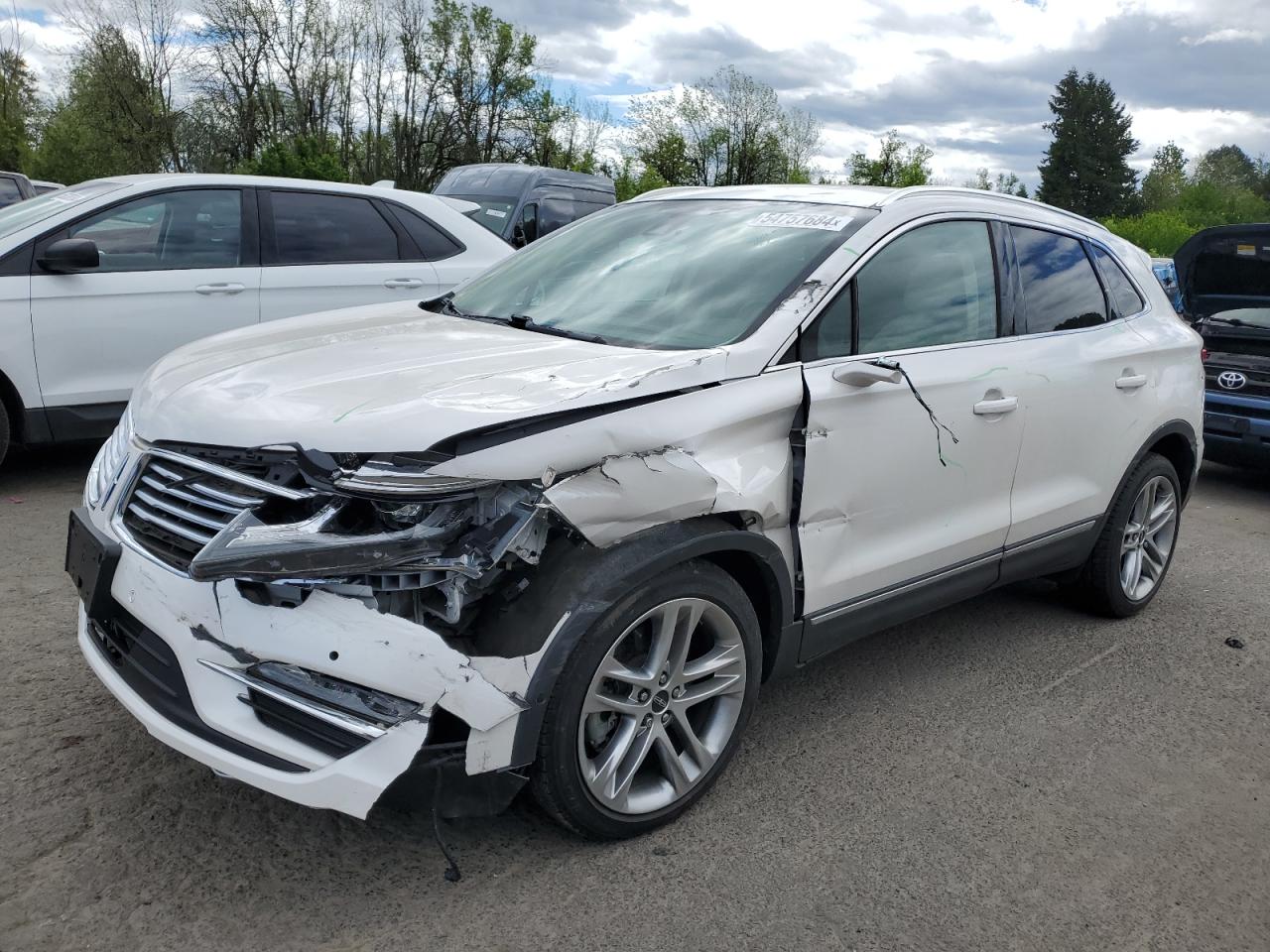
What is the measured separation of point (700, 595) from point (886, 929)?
37.1 inches

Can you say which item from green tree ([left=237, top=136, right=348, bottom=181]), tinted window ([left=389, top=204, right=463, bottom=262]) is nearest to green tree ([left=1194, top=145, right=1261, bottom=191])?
green tree ([left=237, top=136, right=348, bottom=181])

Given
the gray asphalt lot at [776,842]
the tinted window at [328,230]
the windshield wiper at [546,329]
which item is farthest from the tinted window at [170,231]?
the windshield wiper at [546,329]

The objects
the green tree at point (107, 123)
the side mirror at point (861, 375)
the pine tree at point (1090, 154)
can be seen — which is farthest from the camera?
the pine tree at point (1090, 154)

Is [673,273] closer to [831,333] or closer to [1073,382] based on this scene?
[831,333]

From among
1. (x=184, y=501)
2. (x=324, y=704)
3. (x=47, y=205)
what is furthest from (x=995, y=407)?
(x=47, y=205)

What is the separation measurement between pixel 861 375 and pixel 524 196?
1164 cm

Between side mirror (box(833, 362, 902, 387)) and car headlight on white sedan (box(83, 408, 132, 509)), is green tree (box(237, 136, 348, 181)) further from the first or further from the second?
side mirror (box(833, 362, 902, 387))

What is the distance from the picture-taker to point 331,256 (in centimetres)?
648

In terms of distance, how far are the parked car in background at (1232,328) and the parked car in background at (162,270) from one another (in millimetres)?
5588

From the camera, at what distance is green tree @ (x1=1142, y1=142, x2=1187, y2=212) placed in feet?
245

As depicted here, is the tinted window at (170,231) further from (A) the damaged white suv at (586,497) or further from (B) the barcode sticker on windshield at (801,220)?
(B) the barcode sticker on windshield at (801,220)

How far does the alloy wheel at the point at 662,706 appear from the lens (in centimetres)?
270

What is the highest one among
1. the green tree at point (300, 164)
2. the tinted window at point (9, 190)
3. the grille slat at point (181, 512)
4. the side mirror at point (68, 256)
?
the green tree at point (300, 164)

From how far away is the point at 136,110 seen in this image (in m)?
39.0
